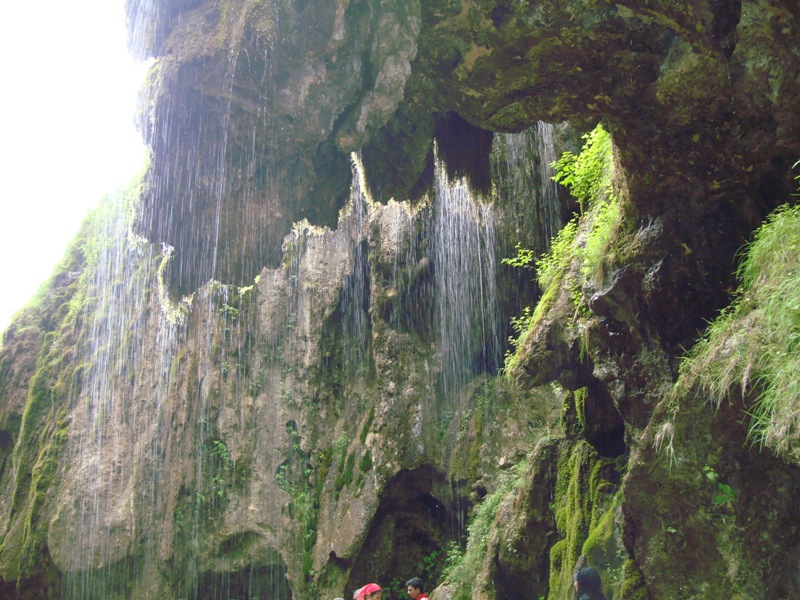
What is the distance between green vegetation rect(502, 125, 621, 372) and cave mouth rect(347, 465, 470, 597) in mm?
5508

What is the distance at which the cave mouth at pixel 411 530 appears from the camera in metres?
12.6

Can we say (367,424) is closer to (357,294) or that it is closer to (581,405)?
(357,294)

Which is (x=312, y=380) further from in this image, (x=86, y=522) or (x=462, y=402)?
(x=86, y=522)

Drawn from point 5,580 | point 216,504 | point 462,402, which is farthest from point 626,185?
point 5,580

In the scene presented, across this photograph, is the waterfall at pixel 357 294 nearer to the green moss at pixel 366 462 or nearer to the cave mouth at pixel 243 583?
the green moss at pixel 366 462

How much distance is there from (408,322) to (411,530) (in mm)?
4256

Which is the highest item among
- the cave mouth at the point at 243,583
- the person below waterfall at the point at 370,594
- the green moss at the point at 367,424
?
the green moss at the point at 367,424

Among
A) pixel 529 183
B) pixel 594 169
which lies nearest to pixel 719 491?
pixel 594 169

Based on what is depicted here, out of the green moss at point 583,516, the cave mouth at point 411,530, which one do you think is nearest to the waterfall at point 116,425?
the cave mouth at point 411,530

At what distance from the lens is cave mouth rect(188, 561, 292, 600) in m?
14.9

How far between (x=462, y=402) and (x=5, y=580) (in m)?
11.7

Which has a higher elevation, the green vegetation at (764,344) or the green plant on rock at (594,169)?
the green plant on rock at (594,169)

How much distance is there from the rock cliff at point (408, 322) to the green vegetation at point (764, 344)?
216 millimetres

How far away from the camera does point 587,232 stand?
7234mm
